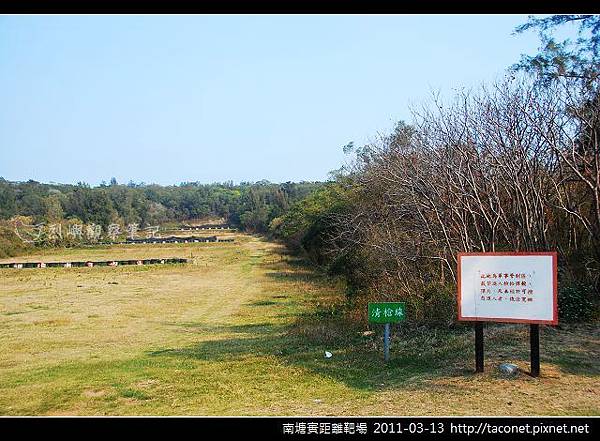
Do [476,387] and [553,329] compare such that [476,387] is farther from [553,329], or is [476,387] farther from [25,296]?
[25,296]

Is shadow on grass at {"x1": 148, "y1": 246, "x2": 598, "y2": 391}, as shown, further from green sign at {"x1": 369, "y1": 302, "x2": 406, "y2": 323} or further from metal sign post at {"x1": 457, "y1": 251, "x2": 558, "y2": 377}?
metal sign post at {"x1": 457, "y1": 251, "x2": 558, "y2": 377}

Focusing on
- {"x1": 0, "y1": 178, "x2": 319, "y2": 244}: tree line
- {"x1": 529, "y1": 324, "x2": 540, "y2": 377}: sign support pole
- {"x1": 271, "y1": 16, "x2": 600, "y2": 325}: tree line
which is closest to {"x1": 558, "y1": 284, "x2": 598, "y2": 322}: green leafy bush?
{"x1": 271, "y1": 16, "x2": 600, "y2": 325}: tree line

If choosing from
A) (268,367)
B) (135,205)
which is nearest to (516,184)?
(268,367)

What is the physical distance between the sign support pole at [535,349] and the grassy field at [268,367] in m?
0.15

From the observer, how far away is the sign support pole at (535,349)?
689 cm

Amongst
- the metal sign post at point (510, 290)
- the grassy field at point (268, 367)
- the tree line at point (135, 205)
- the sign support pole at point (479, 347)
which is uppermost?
the tree line at point (135, 205)

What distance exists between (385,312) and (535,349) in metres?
2.39

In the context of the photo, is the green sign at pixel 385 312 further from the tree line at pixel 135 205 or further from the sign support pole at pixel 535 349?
the tree line at pixel 135 205

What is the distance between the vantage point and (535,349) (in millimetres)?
6930

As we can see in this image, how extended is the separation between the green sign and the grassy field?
62 centimetres

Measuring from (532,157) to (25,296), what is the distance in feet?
77.4

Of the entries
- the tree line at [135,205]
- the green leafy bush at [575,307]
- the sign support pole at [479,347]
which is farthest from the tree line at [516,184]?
the tree line at [135,205]

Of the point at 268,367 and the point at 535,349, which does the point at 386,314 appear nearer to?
the point at 268,367
